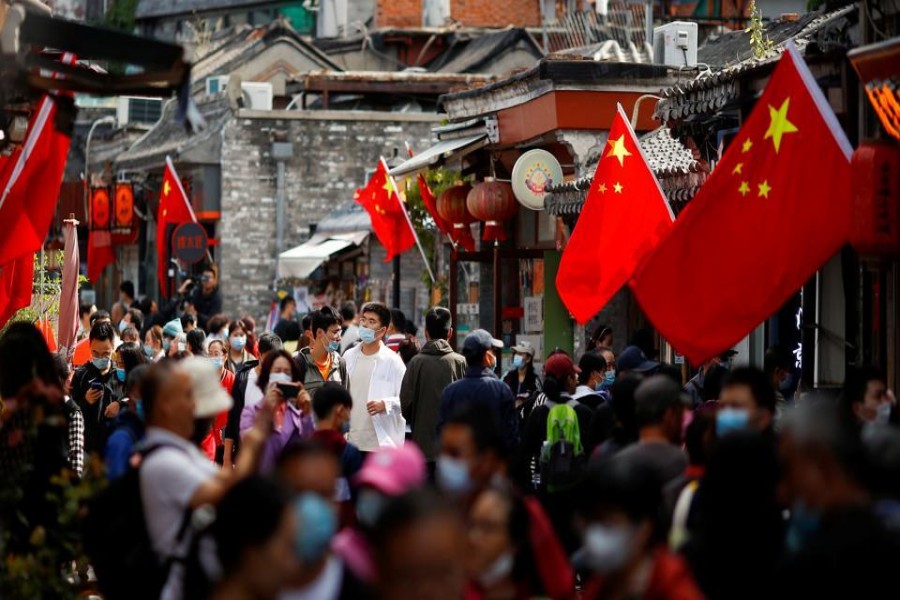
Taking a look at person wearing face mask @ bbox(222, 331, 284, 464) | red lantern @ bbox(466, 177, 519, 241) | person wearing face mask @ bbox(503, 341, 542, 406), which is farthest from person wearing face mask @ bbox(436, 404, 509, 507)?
red lantern @ bbox(466, 177, 519, 241)

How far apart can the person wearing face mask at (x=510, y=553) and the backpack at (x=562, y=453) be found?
4.98 metres

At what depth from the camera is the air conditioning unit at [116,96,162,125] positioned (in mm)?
52938

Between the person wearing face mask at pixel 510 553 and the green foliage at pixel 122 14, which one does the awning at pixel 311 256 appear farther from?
the green foliage at pixel 122 14

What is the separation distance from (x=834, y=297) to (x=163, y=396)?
22.6ft

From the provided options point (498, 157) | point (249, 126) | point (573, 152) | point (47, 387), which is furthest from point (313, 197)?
point (47, 387)

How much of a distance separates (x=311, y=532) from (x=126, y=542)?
1561 mm

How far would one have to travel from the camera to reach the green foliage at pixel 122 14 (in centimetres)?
6444

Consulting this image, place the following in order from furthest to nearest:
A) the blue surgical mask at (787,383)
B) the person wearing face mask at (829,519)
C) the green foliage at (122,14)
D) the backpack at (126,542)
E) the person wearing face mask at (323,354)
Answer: the green foliage at (122,14) < the person wearing face mask at (323,354) < the blue surgical mask at (787,383) < the backpack at (126,542) < the person wearing face mask at (829,519)

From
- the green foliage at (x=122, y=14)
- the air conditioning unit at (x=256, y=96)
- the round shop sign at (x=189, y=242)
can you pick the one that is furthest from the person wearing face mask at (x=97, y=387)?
the green foliage at (x=122, y=14)

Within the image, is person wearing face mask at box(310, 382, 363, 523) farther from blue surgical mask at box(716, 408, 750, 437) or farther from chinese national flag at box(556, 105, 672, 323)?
chinese national flag at box(556, 105, 672, 323)

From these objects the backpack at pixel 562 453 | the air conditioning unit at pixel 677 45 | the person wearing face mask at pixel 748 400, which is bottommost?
the backpack at pixel 562 453

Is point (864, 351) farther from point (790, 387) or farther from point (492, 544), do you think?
point (492, 544)

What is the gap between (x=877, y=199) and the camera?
33.1 feet

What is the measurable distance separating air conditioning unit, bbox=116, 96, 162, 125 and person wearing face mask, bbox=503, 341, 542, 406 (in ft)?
123
